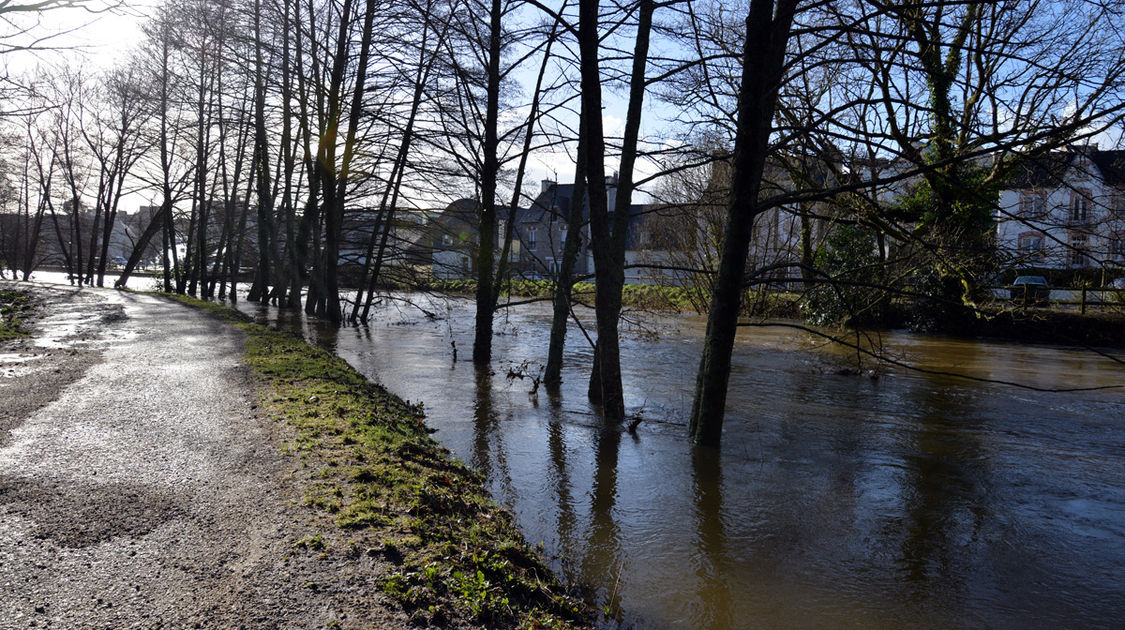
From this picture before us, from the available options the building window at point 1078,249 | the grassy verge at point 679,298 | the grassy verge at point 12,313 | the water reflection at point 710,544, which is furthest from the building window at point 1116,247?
the grassy verge at point 679,298

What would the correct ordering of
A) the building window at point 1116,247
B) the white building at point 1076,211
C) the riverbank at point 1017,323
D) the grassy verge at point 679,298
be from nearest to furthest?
the white building at point 1076,211
the building window at point 1116,247
the riverbank at point 1017,323
the grassy verge at point 679,298

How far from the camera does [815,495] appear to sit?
711 centimetres

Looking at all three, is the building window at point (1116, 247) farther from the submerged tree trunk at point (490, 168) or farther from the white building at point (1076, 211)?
the submerged tree trunk at point (490, 168)

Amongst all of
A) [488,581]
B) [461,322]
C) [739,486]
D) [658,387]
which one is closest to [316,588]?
[488,581]

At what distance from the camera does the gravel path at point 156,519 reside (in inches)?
133

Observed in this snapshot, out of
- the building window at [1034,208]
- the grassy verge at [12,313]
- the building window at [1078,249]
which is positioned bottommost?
the grassy verge at [12,313]

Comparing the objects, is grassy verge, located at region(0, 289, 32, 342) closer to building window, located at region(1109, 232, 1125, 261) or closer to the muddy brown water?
the muddy brown water

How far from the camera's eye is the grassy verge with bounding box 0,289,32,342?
42.2 feet

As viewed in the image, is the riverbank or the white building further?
the riverbank

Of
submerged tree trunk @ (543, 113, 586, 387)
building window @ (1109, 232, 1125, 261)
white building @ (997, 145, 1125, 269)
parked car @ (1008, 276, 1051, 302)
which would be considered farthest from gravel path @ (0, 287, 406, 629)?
parked car @ (1008, 276, 1051, 302)

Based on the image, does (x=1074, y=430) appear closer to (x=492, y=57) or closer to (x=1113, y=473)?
(x=1113, y=473)

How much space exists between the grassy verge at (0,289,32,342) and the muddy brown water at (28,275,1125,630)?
5.83 metres

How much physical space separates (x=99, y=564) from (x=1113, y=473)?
9667mm

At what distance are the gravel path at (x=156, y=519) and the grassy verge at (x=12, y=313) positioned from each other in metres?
5.29
